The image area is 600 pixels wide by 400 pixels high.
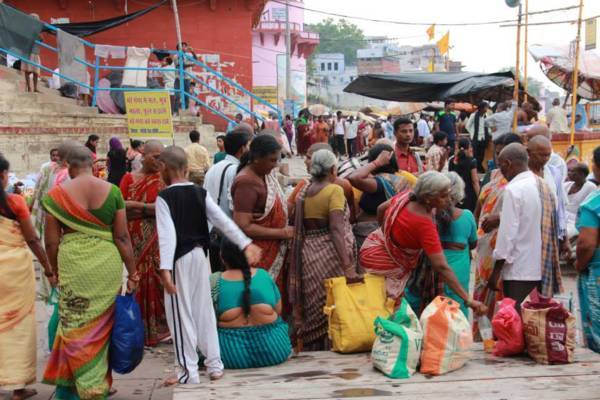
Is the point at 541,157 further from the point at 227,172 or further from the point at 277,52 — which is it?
the point at 277,52

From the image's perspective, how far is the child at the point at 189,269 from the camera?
15.1 ft

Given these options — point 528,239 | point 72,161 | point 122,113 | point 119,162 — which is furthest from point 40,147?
point 528,239

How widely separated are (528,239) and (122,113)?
1254 cm

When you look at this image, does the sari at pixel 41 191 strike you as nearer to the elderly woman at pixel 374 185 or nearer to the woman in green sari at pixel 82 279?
the woman in green sari at pixel 82 279

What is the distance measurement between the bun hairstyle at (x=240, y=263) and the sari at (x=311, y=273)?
812 millimetres

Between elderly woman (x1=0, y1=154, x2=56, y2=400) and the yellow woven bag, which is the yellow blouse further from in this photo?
elderly woman (x1=0, y1=154, x2=56, y2=400)

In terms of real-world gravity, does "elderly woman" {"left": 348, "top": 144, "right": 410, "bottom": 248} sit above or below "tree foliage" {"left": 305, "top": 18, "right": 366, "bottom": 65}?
below

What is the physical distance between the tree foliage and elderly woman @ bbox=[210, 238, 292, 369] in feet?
371

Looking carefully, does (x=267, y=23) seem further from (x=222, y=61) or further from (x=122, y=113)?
(x=122, y=113)

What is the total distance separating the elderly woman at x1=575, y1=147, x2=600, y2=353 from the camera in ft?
14.5

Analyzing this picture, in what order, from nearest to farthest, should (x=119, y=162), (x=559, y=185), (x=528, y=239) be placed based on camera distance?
(x=528, y=239)
(x=559, y=185)
(x=119, y=162)

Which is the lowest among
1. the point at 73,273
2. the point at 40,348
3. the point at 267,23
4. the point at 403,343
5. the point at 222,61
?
the point at 40,348

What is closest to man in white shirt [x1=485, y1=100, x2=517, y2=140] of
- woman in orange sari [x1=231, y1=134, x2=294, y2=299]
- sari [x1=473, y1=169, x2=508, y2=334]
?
sari [x1=473, y1=169, x2=508, y2=334]

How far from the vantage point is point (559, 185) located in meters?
6.89
